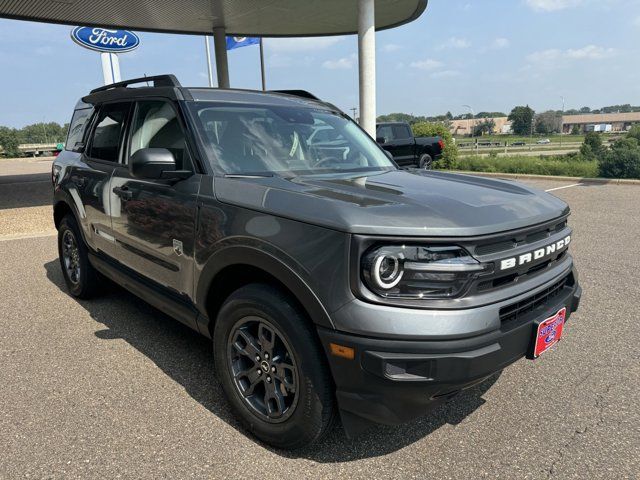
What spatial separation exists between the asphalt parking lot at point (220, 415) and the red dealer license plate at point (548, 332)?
57cm

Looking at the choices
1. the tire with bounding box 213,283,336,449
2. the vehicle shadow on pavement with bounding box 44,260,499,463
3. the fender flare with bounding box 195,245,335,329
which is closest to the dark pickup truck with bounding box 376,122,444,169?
the vehicle shadow on pavement with bounding box 44,260,499,463

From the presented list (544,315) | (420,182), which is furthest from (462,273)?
(420,182)

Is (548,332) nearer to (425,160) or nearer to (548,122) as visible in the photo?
(425,160)

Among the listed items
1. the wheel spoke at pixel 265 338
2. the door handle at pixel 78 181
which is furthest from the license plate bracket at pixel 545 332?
the door handle at pixel 78 181

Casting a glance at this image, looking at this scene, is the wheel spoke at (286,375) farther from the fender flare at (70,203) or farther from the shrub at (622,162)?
the shrub at (622,162)

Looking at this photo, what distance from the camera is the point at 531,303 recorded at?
7.57 feet

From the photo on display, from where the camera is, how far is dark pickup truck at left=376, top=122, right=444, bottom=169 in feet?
53.6

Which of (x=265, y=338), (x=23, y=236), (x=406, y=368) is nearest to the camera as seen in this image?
(x=406, y=368)

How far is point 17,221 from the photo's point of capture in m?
9.09

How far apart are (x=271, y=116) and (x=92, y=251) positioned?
2.17 meters

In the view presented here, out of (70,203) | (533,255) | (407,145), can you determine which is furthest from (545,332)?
(407,145)

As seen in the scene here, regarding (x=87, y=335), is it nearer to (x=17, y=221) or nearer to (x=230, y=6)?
(x=17, y=221)

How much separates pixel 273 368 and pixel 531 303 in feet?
4.30

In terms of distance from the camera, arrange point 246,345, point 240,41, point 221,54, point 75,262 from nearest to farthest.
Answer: point 246,345 < point 75,262 < point 221,54 < point 240,41
